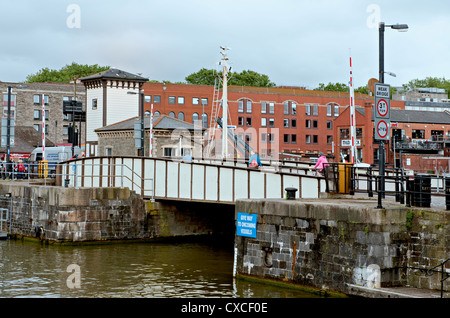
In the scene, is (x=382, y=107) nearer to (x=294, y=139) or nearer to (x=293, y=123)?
(x=293, y=123)

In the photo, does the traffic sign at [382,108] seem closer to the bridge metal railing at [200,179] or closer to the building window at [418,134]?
the bridge metal railing at [200,179]

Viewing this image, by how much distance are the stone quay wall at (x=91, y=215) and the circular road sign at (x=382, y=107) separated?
16.1 m

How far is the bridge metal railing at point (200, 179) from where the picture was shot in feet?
80.7

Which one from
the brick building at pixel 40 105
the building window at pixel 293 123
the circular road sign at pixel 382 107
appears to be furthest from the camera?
the building window at pixel 293 123

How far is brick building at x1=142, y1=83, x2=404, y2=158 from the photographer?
87.6 metres

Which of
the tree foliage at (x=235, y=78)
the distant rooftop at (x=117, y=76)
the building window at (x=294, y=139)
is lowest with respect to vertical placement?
the building window at (x=294, y=139)

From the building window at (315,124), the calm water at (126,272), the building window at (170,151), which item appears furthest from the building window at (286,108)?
the calm water at (126,272)

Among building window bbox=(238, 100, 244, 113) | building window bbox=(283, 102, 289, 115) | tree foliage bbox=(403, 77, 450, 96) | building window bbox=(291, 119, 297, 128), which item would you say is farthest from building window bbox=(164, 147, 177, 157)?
tree foliage bbox=(403, 77, 450, 96)

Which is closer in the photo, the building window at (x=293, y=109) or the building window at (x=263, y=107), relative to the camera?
the building window at (x=263, y=107)

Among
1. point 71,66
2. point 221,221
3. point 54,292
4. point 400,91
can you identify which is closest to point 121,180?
point 221,221

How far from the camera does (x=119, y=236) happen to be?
2941cm

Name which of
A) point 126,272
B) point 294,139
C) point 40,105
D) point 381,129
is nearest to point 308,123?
point 294,139

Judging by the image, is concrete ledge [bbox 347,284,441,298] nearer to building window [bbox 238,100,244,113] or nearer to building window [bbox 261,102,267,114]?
building window [bbox 238,100,244,113]
